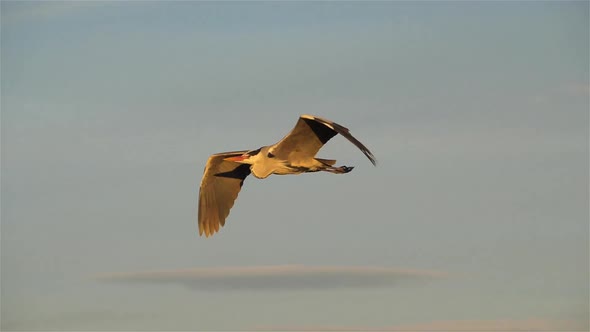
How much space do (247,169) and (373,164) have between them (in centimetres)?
760

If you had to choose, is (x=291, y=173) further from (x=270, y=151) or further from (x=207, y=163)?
(x=207, y=163)

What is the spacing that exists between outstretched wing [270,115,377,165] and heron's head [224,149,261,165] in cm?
63

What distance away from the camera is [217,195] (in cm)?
2553

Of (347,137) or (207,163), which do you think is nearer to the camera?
(347,137)

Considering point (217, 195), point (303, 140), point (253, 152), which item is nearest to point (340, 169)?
point (303, 140)

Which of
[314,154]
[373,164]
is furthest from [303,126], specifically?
[373,164]

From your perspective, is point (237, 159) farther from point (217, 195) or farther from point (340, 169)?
point (340, 169)

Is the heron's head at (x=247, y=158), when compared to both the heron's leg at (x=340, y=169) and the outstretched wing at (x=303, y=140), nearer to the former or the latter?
the outstretched wing at (x=303, y=140)

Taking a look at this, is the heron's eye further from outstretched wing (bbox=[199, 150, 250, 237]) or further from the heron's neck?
outstretched wing (bbox=[199, 150, 250, 237])

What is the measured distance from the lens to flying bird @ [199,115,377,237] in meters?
22.1

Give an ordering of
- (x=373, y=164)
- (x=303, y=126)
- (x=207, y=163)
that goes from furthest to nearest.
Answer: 1. (x=207, y=163)
2. (x=303, y=126)
3. (x=373, y=164)

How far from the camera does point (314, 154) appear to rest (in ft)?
74.2

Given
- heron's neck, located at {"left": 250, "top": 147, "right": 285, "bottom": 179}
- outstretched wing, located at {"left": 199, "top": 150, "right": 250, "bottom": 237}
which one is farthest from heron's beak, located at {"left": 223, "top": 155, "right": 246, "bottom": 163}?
outstretched wing, located at {"left": 199, "top": 150, "right": 250, "bottom": 237}

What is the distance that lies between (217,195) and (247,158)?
218 centimetres
